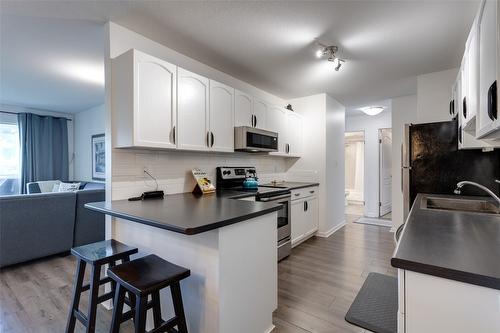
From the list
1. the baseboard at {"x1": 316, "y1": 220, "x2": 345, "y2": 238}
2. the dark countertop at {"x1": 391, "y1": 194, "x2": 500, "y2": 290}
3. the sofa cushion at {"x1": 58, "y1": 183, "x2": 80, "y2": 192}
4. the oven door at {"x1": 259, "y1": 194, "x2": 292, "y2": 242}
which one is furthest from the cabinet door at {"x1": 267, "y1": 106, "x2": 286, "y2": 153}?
the sofa cushion at {"x1": 58, "y1": 183, "x2": 80, "y2": 192}

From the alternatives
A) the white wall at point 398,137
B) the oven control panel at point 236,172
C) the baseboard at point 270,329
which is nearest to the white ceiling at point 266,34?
the white wall at point 398,137

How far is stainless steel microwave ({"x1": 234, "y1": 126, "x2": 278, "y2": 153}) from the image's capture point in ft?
9.24

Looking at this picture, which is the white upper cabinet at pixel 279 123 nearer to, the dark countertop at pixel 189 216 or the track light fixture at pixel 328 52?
the track light fixture at pixel 328 52

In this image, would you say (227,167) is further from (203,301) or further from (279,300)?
(203,301)

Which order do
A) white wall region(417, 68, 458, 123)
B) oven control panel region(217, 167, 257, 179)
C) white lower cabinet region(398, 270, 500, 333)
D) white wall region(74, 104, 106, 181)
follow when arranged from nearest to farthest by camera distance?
white lower cabinet region(398, 270, 500, 333)
oven control panel region(217, 167, 257, 179)
white wall region(417, 68, 458, 123)
white wall region(74, 104, 106, 181)

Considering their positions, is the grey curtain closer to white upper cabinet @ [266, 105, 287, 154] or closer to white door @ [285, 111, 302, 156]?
white upper cabinet @ [266, 105, 287, 154]

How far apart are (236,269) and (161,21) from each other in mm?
2026

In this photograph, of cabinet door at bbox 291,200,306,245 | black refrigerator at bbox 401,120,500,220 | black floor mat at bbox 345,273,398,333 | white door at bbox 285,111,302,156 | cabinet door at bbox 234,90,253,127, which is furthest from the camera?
white door at bbox 285,111,302,156

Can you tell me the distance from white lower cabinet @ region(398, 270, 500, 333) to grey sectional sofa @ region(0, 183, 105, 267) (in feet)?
12.0

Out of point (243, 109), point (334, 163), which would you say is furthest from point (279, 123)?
point (334, 163)

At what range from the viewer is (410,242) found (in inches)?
39.8

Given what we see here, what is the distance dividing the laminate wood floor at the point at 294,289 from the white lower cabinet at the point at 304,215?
0.19m

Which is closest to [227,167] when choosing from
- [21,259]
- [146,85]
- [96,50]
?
[146,85]

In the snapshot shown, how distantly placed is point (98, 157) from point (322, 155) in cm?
461
